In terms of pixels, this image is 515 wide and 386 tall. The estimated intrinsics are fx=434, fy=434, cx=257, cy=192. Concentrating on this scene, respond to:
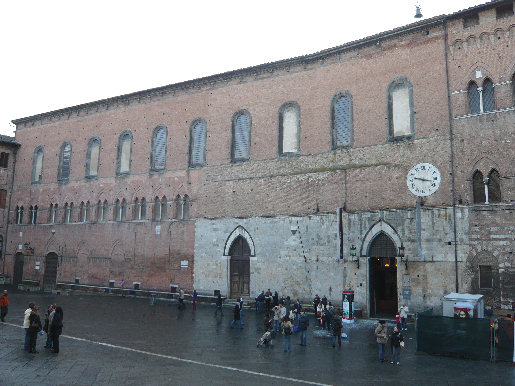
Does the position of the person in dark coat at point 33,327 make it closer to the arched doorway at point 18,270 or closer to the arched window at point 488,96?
the arched window at point 488,96

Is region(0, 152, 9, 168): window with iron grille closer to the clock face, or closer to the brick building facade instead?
the brick building facade

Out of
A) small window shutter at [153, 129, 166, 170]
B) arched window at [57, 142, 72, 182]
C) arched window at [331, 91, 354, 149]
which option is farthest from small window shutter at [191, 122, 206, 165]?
arched window at [57, 142, 72, 182]

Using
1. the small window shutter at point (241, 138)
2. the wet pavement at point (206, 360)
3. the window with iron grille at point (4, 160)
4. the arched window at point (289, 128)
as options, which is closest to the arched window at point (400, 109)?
the arched window at point (289, 128)

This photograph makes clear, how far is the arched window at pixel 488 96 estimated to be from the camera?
19.7m

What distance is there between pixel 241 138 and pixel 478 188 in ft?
45.9

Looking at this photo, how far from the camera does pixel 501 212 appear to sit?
18.7 meters

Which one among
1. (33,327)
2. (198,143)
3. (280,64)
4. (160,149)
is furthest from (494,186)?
(160,149)

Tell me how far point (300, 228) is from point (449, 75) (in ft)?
→ 35.4

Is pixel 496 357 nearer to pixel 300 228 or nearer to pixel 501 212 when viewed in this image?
pixel 501 212

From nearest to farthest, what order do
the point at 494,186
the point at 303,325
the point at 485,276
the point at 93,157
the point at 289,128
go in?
the point at 303,325
the point at 485,276
the point at 494,186
the point at 289,128
the point at 93,157

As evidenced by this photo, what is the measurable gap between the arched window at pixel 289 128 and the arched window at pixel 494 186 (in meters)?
10.2

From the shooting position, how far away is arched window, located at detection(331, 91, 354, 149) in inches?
934

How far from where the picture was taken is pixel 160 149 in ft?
101

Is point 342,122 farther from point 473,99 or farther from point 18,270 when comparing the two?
point 18,270
